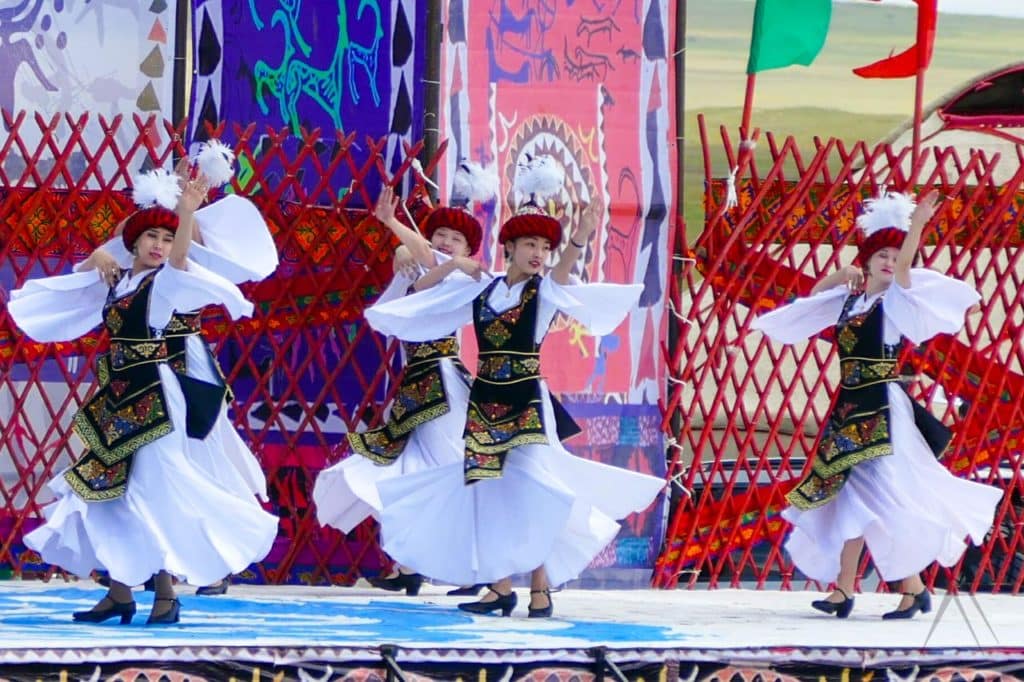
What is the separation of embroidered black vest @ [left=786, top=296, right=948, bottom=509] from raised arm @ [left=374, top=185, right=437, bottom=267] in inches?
54.0

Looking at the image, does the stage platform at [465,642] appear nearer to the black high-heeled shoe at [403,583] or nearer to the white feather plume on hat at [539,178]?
the black high-heeled shoe at [403,583]

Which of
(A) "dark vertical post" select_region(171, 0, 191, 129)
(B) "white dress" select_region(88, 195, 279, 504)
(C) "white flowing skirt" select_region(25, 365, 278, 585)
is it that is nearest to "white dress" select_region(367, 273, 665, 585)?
(B) "white dress" select_region(88, 195, 279, 504)

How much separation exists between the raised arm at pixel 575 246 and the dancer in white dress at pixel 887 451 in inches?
40.8

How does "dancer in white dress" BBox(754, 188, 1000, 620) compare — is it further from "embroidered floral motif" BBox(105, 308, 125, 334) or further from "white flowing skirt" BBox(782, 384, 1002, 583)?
"embroidered floral motif" BBox(105, 308, 125, 334)

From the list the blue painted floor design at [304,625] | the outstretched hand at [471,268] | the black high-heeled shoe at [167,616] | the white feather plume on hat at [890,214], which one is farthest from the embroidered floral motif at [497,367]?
the white feather plume on hat at [890,214]

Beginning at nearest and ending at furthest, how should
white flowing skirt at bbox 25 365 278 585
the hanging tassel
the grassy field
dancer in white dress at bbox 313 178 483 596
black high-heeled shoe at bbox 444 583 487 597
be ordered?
white flowing skirt at bbox 25 365 278 585
dancer in white dress at bbox 313 178 483 596
black high-heeled shoe at bbox 444 583 487 597
the hanging tassel
the grassy field

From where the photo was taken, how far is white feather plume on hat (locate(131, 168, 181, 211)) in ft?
19.2

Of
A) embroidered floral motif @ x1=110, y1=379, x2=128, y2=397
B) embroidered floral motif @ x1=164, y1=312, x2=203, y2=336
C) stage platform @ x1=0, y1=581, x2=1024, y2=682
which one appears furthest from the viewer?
embroidered floral motif @ x1=164, y1=312, x2=203, y2=336

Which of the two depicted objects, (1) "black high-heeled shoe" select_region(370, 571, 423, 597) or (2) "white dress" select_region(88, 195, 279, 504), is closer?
(2) "white dress" select_region(88, 195, 279, 504)

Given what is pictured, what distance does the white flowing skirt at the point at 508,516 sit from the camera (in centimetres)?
606

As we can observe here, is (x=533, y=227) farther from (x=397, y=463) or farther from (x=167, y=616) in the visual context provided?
(x=167, y=616)

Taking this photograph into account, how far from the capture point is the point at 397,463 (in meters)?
6.62

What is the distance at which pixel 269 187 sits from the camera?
24.1ft

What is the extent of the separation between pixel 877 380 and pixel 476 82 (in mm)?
1780
